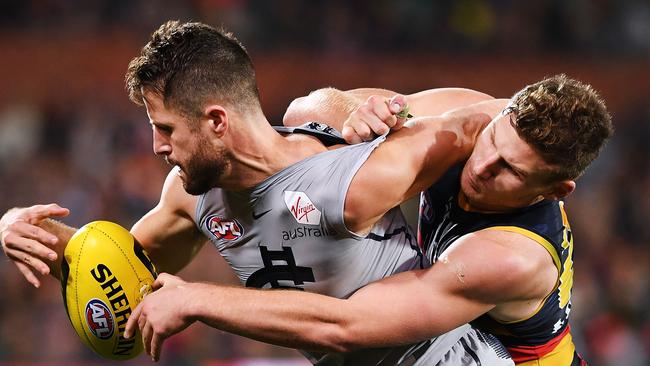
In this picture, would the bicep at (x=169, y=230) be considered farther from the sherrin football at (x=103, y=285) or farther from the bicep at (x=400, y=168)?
the bicep at (x=400, y=168)

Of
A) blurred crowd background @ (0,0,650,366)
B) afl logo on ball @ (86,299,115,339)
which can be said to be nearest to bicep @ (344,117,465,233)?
afl logo on ball @ (86,299,115,339)

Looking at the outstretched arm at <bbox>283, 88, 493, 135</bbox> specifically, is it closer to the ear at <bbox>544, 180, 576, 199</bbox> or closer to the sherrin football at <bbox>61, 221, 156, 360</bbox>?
the ear at <bbox>544, 180, 576, 199</bbox>

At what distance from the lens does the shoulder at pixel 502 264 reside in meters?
2.34

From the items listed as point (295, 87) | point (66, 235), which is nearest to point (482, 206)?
point (66, 235)

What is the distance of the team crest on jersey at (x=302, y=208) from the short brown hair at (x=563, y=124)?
558mm

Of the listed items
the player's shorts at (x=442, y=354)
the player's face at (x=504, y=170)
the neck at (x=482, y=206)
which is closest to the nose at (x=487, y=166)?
the player's face at (x=504, y=170)

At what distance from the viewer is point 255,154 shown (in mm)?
2408

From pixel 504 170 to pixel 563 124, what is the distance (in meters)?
0.19

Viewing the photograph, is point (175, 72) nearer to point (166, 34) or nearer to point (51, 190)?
point (166, 34)

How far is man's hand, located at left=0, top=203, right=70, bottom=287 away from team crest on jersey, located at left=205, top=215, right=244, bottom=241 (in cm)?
40

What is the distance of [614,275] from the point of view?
6566 mm

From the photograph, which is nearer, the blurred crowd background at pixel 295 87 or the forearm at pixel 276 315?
the forearm at pixel 276 315

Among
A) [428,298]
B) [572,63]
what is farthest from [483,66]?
[428,298]

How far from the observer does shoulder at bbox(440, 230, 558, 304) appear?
234 centimetres
